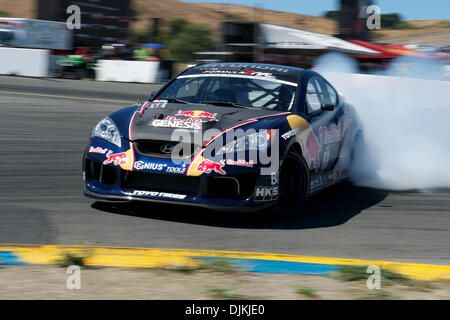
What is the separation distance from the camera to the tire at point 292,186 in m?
5.66

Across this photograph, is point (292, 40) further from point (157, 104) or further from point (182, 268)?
point (182, 268)

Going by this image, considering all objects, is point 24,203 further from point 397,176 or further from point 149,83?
point 149,83

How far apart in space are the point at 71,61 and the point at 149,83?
2902 millimetres

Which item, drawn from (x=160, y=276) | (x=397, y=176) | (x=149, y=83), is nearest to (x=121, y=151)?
(x=160, y=276)

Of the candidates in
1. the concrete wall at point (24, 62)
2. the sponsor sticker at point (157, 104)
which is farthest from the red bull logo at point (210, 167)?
the concrete wall at point (24, 62)

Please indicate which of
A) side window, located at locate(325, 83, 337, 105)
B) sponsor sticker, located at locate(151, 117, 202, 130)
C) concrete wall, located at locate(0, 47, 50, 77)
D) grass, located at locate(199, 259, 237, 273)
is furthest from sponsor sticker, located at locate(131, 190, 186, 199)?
concrete wall, located at locate(0, 47, 50, 77)

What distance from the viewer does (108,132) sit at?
565 cm

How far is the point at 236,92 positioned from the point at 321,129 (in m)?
0.89

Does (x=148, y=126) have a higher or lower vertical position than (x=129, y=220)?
higher

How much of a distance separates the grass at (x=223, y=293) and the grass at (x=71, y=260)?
0.87 meters
